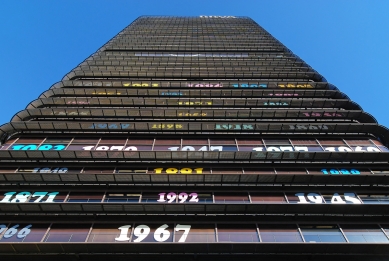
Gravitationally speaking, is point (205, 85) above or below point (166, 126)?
above

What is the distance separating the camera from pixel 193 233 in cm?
2098

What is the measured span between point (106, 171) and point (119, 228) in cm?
629

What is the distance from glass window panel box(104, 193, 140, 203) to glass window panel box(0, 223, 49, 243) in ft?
13.7

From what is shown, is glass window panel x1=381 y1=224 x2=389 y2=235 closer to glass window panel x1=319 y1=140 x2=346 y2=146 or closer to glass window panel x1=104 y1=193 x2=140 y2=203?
glass window panel x1=319 y1=140 x2=346 y2=146

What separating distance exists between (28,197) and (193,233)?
11.7 meters

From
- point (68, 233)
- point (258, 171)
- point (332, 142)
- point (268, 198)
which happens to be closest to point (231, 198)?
point (268, 198)

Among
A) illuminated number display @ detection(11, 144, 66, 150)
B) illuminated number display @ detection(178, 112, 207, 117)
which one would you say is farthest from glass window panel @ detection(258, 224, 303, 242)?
illuminated number display @ detection(11, 144, 66, 150)

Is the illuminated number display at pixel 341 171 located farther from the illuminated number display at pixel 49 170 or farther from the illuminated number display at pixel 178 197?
the illuminated number display at pixel 49 170

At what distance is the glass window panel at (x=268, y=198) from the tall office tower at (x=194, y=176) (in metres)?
0.10

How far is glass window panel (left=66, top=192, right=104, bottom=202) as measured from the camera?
23.5 meters

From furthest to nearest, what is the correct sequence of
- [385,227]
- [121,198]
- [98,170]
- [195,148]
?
[195,148], [98,170], [121,198], [385,227]

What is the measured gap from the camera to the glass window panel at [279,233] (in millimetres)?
20462

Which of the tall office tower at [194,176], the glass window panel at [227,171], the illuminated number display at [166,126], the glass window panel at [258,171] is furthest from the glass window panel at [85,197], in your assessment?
the glass window panel at [258,171]

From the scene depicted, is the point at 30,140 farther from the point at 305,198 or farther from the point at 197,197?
the point at 305,198
